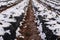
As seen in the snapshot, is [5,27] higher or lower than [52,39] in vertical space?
higher

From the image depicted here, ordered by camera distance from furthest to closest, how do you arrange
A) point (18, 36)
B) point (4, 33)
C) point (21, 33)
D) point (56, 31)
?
point (21, 33)
point (18, 36)
point (56, 31)
point (4, 33)

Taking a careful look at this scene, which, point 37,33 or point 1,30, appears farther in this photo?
point 37,33

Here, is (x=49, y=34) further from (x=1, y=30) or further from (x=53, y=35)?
(x=1, y=30)

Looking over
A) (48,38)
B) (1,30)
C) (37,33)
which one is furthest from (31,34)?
(1,30)

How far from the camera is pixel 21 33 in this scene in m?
13.0

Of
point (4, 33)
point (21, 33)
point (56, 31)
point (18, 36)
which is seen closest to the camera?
point (4, 33)

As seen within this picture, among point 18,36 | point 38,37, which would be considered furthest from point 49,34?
point 18,36

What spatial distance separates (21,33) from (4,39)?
3144 millimetres

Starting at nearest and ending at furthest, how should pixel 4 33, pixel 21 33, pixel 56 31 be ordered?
1. pixel 4 33
2. pixel 56 31
3. pixel 21 33

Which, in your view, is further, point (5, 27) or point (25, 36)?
point (25, 36)

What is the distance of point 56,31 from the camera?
34.8 ft

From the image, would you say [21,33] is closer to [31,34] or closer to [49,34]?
[31,34]

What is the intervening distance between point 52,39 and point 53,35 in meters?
0.31

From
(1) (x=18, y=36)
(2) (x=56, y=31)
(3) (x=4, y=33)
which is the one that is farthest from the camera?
(1) (x=18, y=36)
